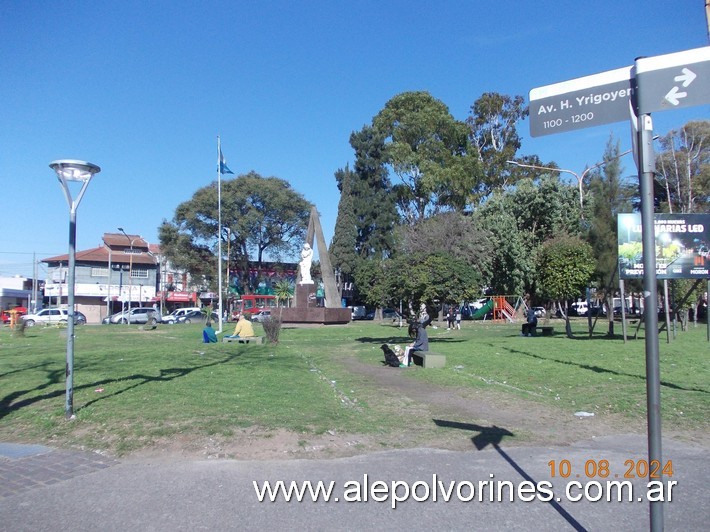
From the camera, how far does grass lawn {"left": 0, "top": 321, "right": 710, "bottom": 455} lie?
798 centimetres

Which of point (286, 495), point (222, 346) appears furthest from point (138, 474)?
point (222, 346)

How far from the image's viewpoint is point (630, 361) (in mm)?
15141

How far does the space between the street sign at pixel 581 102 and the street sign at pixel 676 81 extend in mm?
184

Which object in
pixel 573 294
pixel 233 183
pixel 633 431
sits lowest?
pixel 633 431

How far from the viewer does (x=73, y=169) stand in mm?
8656

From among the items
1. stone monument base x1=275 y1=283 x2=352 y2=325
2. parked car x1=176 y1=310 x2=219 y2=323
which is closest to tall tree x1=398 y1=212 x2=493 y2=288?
stone monument base x1=275 y1=283 x2=352 y2=325

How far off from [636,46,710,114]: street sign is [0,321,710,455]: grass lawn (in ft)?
17.3

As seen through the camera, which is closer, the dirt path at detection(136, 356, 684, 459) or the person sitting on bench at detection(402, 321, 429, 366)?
the dirt path at detection(136, 356, 684, 459)

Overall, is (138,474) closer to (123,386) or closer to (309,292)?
(123,386)

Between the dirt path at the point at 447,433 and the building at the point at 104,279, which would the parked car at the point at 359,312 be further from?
the dirt path at the point at 447,433

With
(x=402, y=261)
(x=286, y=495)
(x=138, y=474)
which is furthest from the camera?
(x=402, y=261)

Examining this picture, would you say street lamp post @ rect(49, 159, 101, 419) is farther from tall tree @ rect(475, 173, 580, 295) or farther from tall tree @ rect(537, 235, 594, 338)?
tall tree @ rect(475, 173, 580, 295)

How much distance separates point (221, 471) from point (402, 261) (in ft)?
48.9

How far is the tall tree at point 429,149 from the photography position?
156 ft
